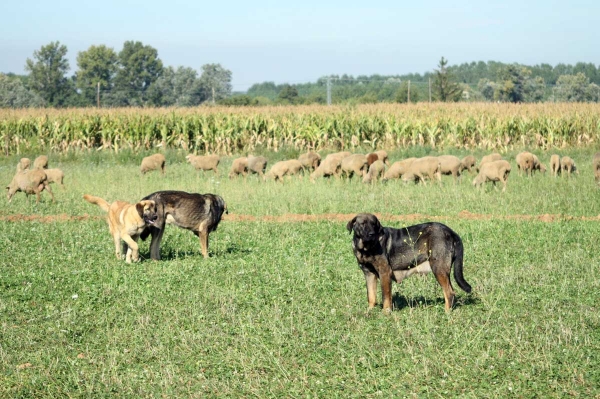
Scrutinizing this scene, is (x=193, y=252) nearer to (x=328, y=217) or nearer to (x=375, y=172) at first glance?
(x=328, y=217)

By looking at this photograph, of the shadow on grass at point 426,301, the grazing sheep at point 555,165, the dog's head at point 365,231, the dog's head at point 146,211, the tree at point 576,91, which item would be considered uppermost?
the tree at point 576,91

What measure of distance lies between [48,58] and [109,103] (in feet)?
61.7

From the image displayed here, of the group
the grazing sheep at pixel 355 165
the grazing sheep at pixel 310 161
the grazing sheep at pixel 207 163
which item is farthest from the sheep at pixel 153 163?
the grazing sheep at pixel 355 165

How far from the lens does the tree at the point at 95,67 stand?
332 ft

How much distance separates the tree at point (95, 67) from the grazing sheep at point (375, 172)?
77.1m

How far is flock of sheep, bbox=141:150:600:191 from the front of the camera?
26.2m

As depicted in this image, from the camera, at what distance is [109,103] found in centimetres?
8944

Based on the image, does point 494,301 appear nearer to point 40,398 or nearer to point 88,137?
point 40,398

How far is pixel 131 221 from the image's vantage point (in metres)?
12.8

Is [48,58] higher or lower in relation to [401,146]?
higher

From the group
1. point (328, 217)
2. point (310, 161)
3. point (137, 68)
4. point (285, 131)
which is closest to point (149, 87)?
point (137, 68)

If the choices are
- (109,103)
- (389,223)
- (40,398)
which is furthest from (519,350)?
(109,103)

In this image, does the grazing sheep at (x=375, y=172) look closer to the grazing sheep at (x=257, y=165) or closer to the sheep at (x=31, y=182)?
the grazing sheep at (x=257, y=165)

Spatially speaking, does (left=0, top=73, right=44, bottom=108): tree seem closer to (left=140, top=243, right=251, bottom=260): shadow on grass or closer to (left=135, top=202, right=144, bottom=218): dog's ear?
(left=140, top=243, right=251, bottom=260): shadow on grass
